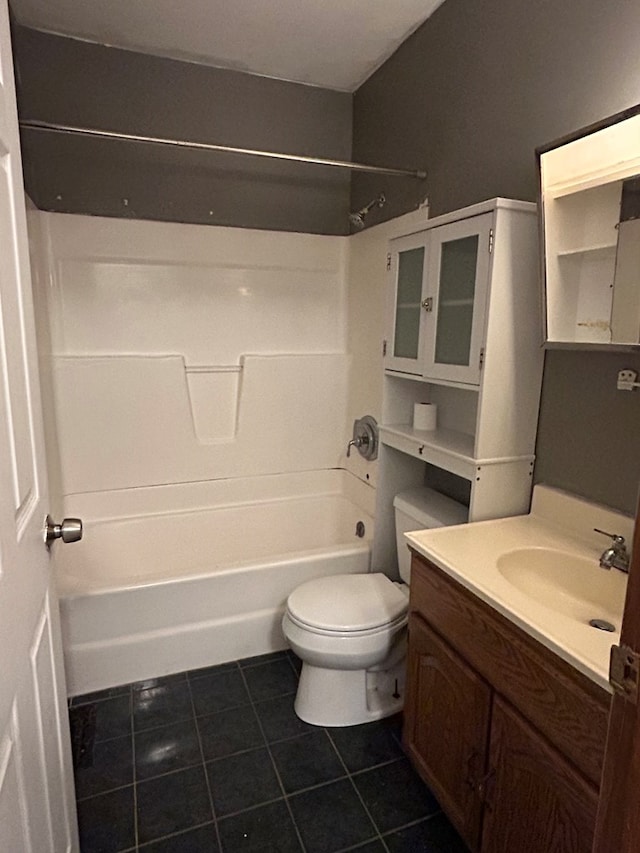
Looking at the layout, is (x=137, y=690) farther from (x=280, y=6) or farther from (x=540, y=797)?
(x=280, y=6)

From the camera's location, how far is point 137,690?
2.00 metres

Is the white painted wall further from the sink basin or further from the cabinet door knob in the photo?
the cabinet door knob

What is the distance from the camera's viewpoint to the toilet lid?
1.75 meters

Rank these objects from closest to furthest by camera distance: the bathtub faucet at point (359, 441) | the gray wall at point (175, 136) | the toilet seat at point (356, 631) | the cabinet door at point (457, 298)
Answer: the cabinet door at point (457, 298), the toilet seat at point (356, 631), the gray wall at point (175, 136), the bathtub faucet at point (359, 441)

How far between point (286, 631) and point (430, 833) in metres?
0.71

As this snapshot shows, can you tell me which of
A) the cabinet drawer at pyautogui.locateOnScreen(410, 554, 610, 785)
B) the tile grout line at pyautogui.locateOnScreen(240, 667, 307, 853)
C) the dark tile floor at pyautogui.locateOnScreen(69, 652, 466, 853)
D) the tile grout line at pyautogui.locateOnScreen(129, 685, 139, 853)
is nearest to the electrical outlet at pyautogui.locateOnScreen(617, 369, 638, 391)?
the cabinet drawer at pyautogui.locateOnScreen(410, 554, 610, 785)

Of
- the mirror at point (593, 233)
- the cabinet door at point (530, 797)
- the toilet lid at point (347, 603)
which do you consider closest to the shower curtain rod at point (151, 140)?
the mirror at point (593, 233)

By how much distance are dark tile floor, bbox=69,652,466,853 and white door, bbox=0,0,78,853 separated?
1.35ft

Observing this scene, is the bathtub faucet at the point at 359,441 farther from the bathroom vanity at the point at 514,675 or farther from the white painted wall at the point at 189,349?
the bathroom vanity at the point at 514,675

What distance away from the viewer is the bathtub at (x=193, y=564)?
1.98 m

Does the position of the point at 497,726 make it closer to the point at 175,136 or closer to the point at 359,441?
the point at 359,441

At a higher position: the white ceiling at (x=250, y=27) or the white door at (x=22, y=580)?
the white ceiling at (x=250, y=27)

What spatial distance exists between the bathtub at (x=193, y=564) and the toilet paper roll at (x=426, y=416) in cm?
54

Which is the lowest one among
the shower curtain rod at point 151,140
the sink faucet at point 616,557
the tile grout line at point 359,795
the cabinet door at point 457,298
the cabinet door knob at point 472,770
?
the tile grout line at point 359,795
